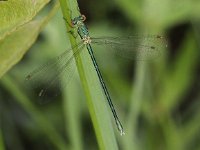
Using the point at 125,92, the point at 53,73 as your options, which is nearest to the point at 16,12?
the point at 53,73

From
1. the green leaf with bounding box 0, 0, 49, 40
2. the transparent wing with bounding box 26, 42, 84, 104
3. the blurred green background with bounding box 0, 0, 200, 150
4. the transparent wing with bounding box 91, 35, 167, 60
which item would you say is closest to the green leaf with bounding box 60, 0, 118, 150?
the green leaf with bounding box 0, 0, 49, 40

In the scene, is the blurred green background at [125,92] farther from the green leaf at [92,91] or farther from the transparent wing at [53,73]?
the green leaf at [92,91]

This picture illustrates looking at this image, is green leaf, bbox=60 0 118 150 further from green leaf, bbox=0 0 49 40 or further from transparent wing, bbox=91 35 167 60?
transparent wing, bbox=91 35 167 60

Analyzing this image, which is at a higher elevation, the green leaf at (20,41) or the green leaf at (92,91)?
the green leaf at (20,41)

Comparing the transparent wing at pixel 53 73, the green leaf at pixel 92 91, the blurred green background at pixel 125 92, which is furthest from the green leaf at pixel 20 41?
the blurred green background at pixel 125 92

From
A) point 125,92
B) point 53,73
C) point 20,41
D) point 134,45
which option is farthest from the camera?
point 125,92

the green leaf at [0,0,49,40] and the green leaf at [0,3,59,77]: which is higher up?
the green leaf at [0,0,49,40]

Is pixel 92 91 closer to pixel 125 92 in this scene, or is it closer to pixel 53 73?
pixel 53 73

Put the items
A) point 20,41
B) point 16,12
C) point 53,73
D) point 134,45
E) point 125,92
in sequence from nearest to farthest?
point 16,12 < point 20,41 < point 53,73 < point 134,45 < point 125,92

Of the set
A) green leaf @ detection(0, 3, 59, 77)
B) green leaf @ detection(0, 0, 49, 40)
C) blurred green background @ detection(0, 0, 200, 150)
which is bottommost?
blurred green background @ detection(0, 0, 200, 150)

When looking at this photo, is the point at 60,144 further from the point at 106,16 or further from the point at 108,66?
the point at 106,16
